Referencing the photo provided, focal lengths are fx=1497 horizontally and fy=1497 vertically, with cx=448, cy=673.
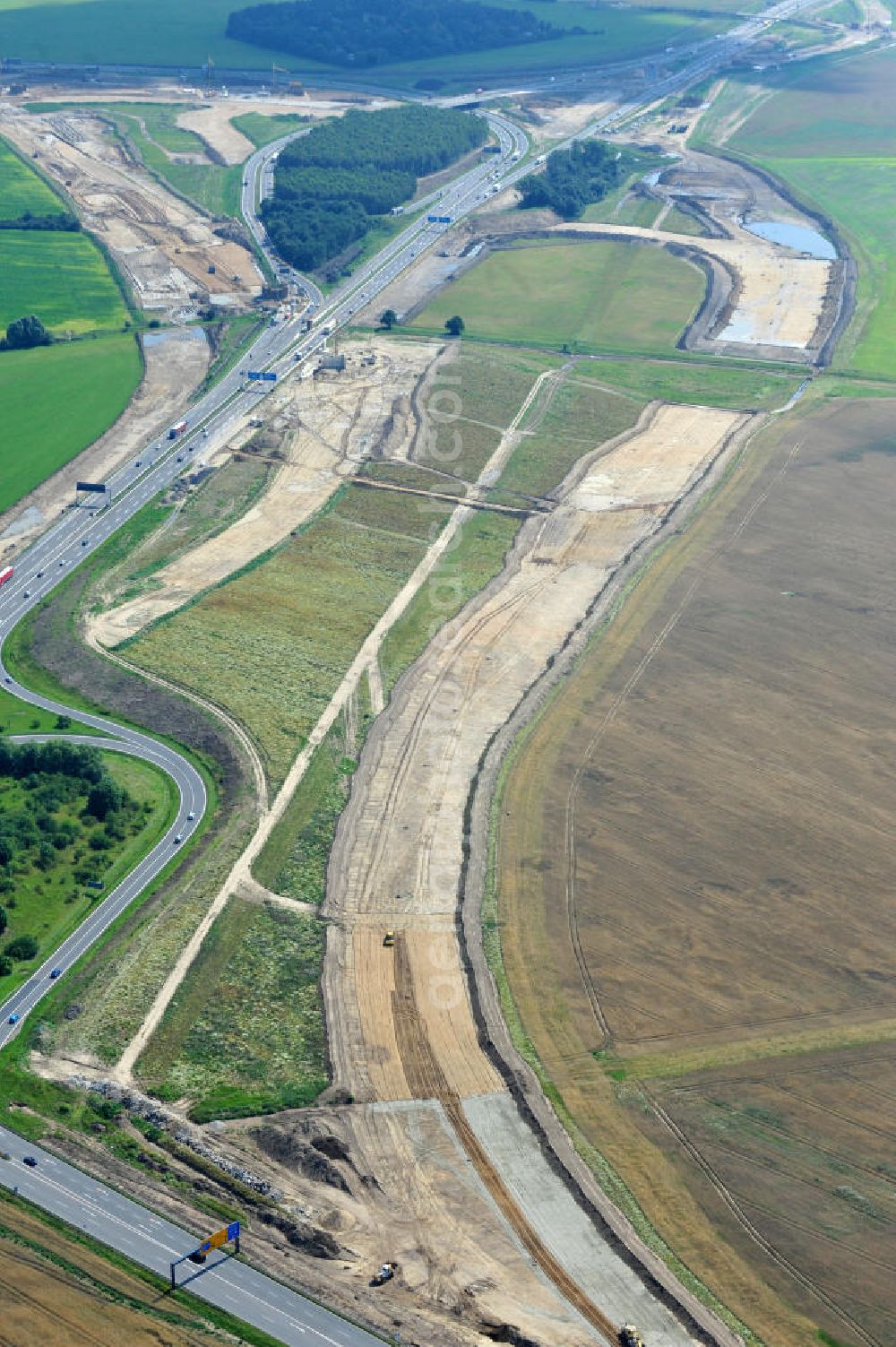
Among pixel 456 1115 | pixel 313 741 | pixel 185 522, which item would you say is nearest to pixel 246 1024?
pixel 456 1115

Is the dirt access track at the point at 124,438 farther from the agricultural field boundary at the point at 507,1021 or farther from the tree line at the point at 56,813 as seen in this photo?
the agricultural field boundary at the point at 507,1021

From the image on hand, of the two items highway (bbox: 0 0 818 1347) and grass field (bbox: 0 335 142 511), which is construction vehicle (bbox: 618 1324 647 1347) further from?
grass field (bbox: 0 335 142 511)

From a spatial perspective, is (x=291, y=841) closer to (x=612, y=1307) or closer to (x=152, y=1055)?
(x=152, y=1055)

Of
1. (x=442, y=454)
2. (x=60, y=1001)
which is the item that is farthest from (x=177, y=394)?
(x=60, y=1001)

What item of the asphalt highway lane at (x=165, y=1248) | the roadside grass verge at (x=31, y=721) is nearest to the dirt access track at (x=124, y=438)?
the roadside grass verge at (x=31, y=721)

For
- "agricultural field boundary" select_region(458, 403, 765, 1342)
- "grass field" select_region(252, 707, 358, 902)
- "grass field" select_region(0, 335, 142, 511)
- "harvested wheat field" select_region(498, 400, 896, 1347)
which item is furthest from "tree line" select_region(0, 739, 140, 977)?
"grass field" select_region(0, 335, 142, 511)

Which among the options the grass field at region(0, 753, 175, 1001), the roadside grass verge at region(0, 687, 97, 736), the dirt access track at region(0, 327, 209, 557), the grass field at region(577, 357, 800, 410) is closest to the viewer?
the grass field at region(0, 753, 175, 1001)

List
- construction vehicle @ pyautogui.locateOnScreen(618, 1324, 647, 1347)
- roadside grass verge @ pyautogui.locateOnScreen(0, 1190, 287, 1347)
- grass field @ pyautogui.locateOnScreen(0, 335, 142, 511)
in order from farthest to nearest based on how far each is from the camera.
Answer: grass field @ pyautogui.locateOnScreen(0, 335, 142, 511), construction vehicle @ pyautogui.locateOnScreen(618, 1324, 647, 1347), roadside grass verge @ pyautogui.locateOnScreen(0, 1190, 287, 1347)
